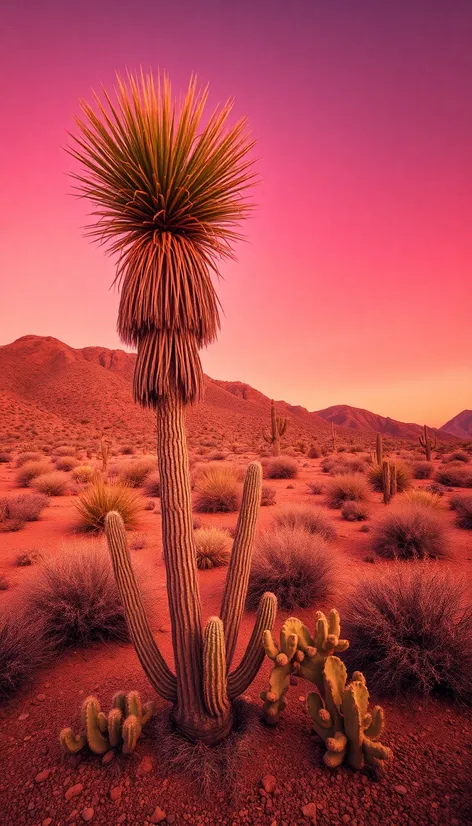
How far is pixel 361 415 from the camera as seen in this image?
462 ft

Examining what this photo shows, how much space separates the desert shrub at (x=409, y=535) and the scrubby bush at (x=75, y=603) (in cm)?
513

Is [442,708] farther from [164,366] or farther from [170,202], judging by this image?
[170,202]

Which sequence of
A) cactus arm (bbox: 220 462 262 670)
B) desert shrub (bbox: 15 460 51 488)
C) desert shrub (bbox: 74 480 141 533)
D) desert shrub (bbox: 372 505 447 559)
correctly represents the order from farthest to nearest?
desert shrub (bbox: 15 460 51 488), desert shrub (bbox: 74 480 141 533), desert shrub (bbox: 372 505 447 559), cactus arm (bbox: 220 462 262 670)

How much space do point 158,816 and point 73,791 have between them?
633 mm

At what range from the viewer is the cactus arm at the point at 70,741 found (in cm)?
278

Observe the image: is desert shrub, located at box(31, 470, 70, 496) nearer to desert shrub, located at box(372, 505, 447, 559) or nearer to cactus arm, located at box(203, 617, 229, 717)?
desert shrub, located at box(372, 505, 447, 559)

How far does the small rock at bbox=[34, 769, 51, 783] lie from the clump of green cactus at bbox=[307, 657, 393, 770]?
194cm

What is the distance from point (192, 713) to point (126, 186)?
4315 mm

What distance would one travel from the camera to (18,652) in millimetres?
3922

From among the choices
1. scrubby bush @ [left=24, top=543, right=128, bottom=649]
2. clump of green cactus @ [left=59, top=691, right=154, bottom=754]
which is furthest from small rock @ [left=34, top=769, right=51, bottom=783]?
scrubby bush @ [left=24, top=543, right=128, bottom=649]

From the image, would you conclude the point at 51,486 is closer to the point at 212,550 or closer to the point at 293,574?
the point at 212,550

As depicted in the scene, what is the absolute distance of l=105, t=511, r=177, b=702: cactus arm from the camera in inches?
126

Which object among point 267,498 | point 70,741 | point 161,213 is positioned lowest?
point 70,741

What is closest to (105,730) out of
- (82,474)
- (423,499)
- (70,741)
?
(70,741)
